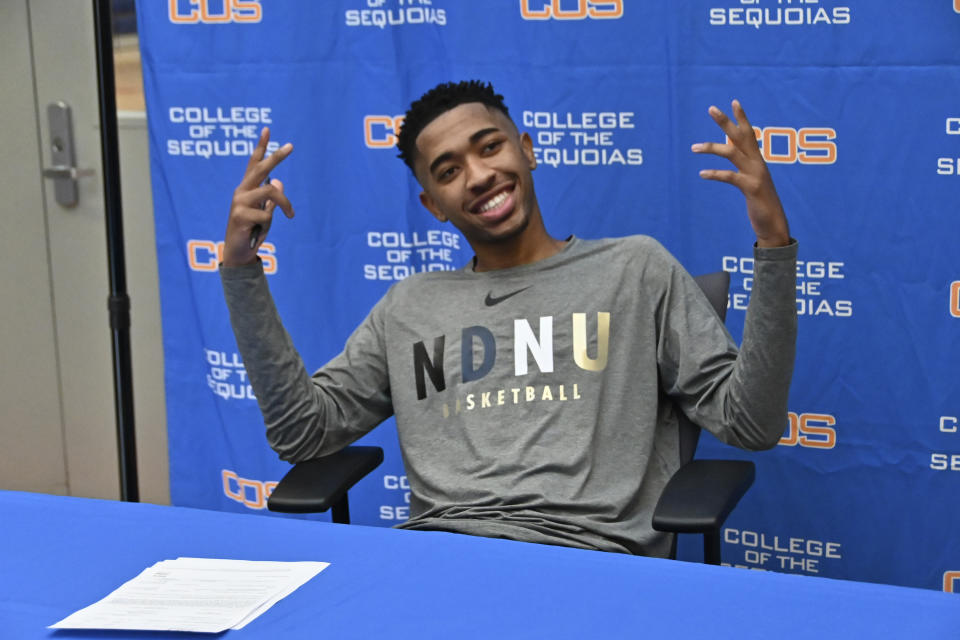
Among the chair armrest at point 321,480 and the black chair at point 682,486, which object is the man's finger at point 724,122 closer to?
the black chair at point 682,486

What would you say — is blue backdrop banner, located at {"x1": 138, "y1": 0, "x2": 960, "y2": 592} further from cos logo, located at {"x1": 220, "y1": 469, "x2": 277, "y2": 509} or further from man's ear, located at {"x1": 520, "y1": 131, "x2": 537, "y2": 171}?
man's ear, located at {"x1": 520, "y1": 131, "x2": 537, "y2": 171}

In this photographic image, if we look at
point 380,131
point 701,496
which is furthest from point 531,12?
point 701,496

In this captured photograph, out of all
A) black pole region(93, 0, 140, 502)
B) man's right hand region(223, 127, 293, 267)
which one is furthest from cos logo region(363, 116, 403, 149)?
man's right hand region(223, 127, 293, 267)

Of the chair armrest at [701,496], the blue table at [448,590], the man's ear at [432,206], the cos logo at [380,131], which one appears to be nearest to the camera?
the blue table at [448,590]

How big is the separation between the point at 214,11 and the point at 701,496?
1772mm

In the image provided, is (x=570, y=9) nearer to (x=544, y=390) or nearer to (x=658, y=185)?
(x=658, y=185)

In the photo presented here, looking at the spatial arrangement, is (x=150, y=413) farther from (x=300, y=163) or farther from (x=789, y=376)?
(x=789, y=376)

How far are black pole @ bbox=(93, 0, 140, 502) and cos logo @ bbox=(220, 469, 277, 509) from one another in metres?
0.25

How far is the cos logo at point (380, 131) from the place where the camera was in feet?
8.56

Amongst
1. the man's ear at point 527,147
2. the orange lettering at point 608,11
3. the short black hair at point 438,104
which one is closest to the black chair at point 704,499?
the man's ear at point 527,147

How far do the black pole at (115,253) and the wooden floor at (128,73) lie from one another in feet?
0.78

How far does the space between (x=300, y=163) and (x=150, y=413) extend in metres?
1.00

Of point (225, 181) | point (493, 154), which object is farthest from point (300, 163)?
point (493, 154)

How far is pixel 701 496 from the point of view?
1598 mm
